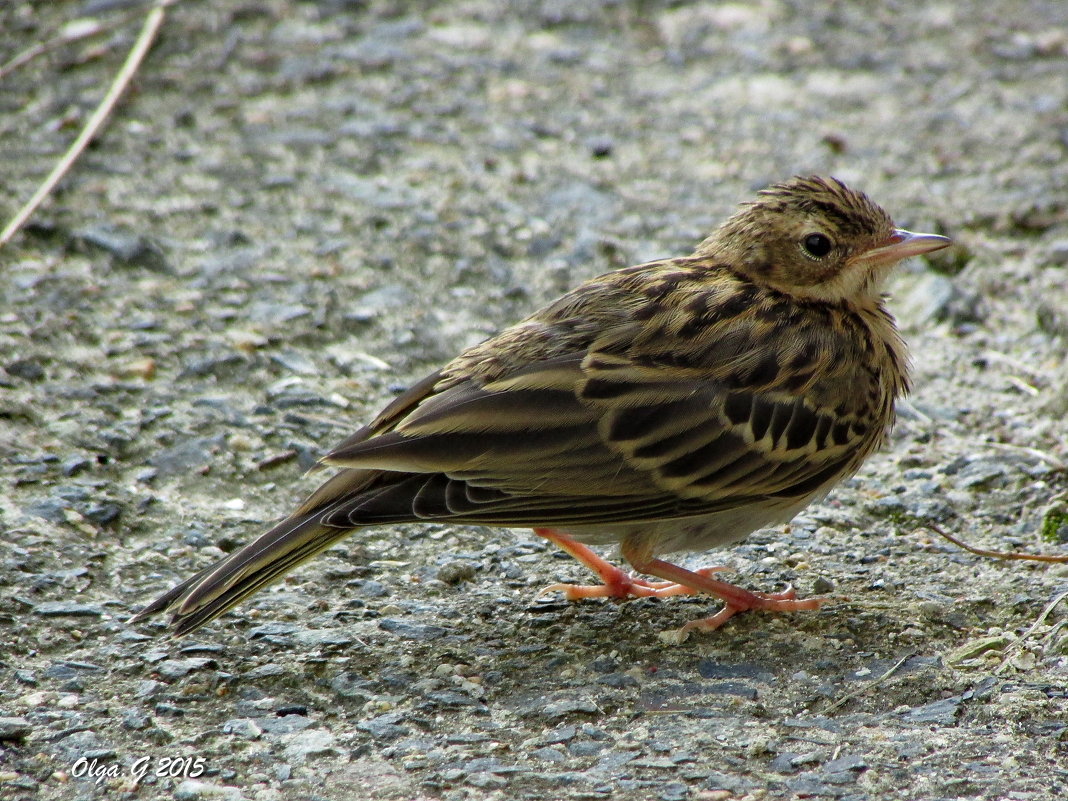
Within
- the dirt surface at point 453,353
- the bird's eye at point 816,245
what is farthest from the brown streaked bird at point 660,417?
the dirt surface at point 453,353

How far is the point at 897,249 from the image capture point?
5.20 metres

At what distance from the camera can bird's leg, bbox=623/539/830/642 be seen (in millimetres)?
4715

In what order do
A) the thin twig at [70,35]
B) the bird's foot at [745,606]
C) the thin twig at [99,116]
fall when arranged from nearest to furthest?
the bird's foot at [745,606]
the thin twig at [99,116]
the thin twig at [70,35]

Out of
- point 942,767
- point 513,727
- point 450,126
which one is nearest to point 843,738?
point 942,767

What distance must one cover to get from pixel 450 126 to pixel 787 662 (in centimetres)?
460

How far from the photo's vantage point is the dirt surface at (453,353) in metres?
4.06

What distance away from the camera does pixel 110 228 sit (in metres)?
7.00

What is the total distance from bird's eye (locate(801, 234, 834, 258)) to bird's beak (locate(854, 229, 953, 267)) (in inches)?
5.3

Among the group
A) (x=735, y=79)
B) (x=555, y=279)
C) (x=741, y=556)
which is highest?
(x=735, y=79)

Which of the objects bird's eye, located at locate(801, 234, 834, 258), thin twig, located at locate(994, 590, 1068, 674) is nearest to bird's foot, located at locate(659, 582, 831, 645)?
thin twig, located at locate(994, 590, 1068, 674)

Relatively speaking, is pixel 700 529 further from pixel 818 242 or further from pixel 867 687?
pixel 818 242

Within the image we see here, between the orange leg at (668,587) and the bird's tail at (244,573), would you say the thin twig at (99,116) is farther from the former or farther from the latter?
the orange leg at (668,587)

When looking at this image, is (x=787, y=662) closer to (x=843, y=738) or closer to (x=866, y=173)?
(x=843, y=738)

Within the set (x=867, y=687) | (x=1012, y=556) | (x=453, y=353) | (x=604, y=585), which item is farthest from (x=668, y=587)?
(x=453, y=353)
